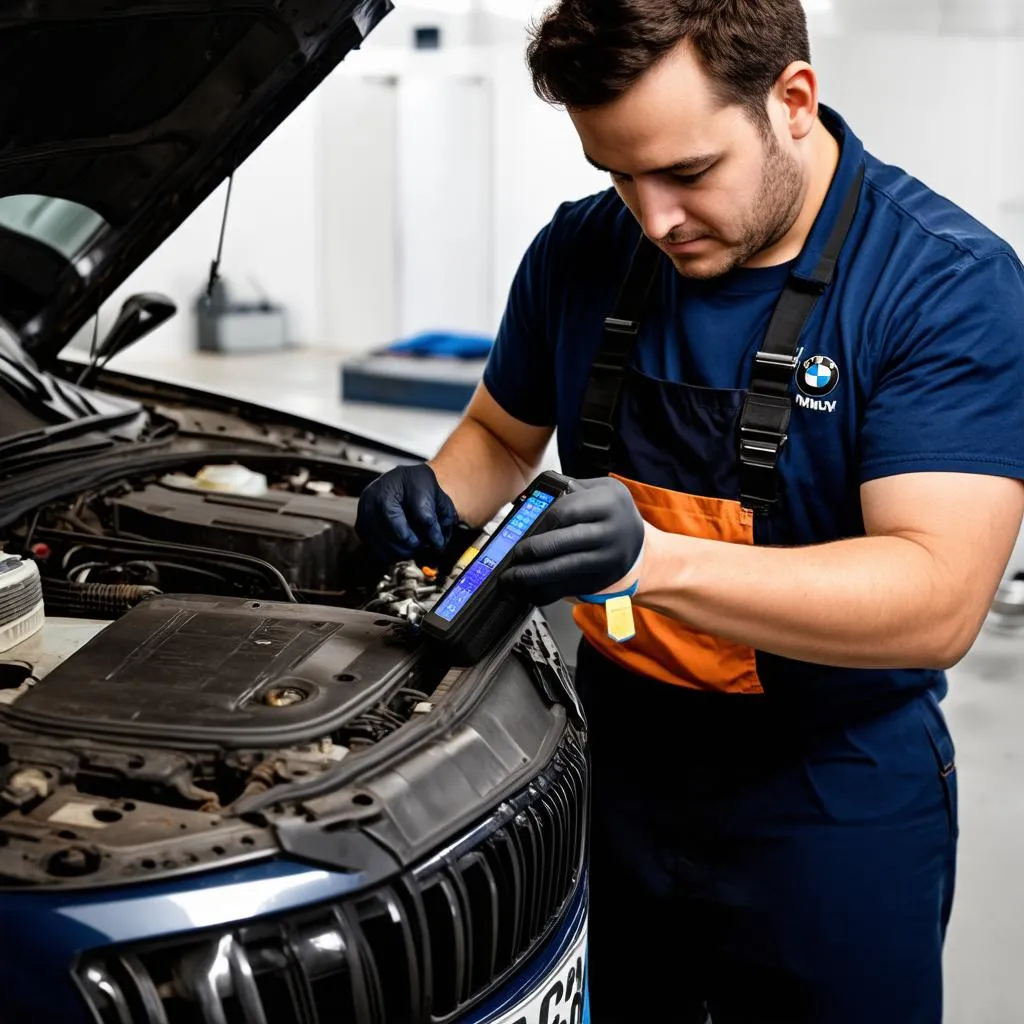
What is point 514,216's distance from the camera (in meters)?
6.77

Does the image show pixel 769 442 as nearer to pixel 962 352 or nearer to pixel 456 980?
pixel 962 352

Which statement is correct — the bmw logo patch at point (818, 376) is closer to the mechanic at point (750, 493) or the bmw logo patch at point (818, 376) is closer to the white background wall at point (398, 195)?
the mechanic at point (750, 493)

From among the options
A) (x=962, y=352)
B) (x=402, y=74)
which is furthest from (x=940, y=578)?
(x=402, y=74)

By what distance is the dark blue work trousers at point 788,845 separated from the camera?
4.92 ft

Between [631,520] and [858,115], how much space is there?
162 inches

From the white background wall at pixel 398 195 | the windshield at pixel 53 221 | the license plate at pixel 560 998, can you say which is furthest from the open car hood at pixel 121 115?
the white background wall at pixel 398 195

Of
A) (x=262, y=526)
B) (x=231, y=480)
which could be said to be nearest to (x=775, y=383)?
(x=262, y=526)

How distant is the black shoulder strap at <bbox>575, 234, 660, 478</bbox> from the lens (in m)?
1.53

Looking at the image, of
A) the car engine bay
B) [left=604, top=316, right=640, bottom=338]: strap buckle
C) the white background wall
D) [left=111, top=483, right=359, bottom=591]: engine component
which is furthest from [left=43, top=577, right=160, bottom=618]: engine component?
the white background wall

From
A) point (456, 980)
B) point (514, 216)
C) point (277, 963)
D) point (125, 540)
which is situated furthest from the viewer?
point (514, 216)

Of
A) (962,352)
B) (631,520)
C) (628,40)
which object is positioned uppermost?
(628,40)

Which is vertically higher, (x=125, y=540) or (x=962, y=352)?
(x=962, y=352)

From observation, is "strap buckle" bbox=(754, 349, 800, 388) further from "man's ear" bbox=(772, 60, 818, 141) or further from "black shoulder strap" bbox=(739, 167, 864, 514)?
"man's ear" bbox=(772, 60, 818, 141)

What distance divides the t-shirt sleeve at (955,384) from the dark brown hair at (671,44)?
27 centimetres
